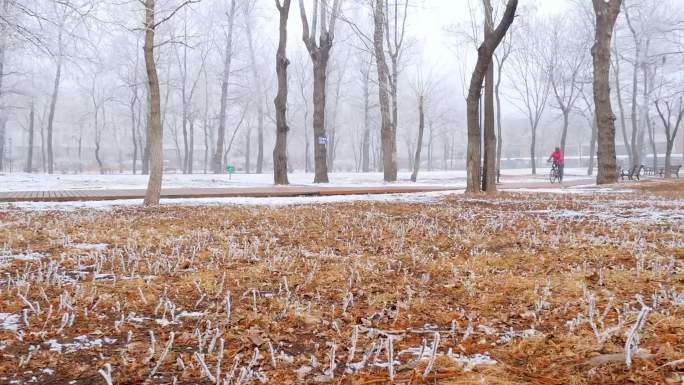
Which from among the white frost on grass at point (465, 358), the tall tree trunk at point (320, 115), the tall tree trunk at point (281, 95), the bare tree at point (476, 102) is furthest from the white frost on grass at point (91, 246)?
the tall tree trunk at point (320, 115)

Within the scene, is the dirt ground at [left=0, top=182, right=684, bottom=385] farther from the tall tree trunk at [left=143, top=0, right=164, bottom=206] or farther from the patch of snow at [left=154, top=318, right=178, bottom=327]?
the tall tree trunk at [left=143, top=0, right=164, bottom=206]

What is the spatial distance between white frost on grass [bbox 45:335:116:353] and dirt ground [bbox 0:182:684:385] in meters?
0.01

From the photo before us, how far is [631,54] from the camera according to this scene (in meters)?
36.1

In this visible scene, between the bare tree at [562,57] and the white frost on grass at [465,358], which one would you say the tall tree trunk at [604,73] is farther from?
the bare tree at [562,57]

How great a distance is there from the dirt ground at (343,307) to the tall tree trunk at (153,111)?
3.65 meters

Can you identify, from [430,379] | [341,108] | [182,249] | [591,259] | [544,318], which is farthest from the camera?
[341,108]

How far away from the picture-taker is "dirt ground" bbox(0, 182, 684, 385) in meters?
1.92

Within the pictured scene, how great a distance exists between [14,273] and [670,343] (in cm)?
415

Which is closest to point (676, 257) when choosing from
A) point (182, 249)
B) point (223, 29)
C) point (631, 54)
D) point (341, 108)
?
point (182, 249)

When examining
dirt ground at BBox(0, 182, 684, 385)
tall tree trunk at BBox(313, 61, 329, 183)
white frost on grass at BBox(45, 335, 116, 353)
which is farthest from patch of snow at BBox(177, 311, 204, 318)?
tall tree trunk at BBox(313, 61, 329, 183)

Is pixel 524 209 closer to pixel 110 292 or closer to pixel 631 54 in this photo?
pixel 110 292

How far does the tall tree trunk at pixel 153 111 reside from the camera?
9250 mm

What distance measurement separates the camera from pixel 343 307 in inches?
111

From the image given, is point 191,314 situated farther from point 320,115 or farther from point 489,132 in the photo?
point 320,115
